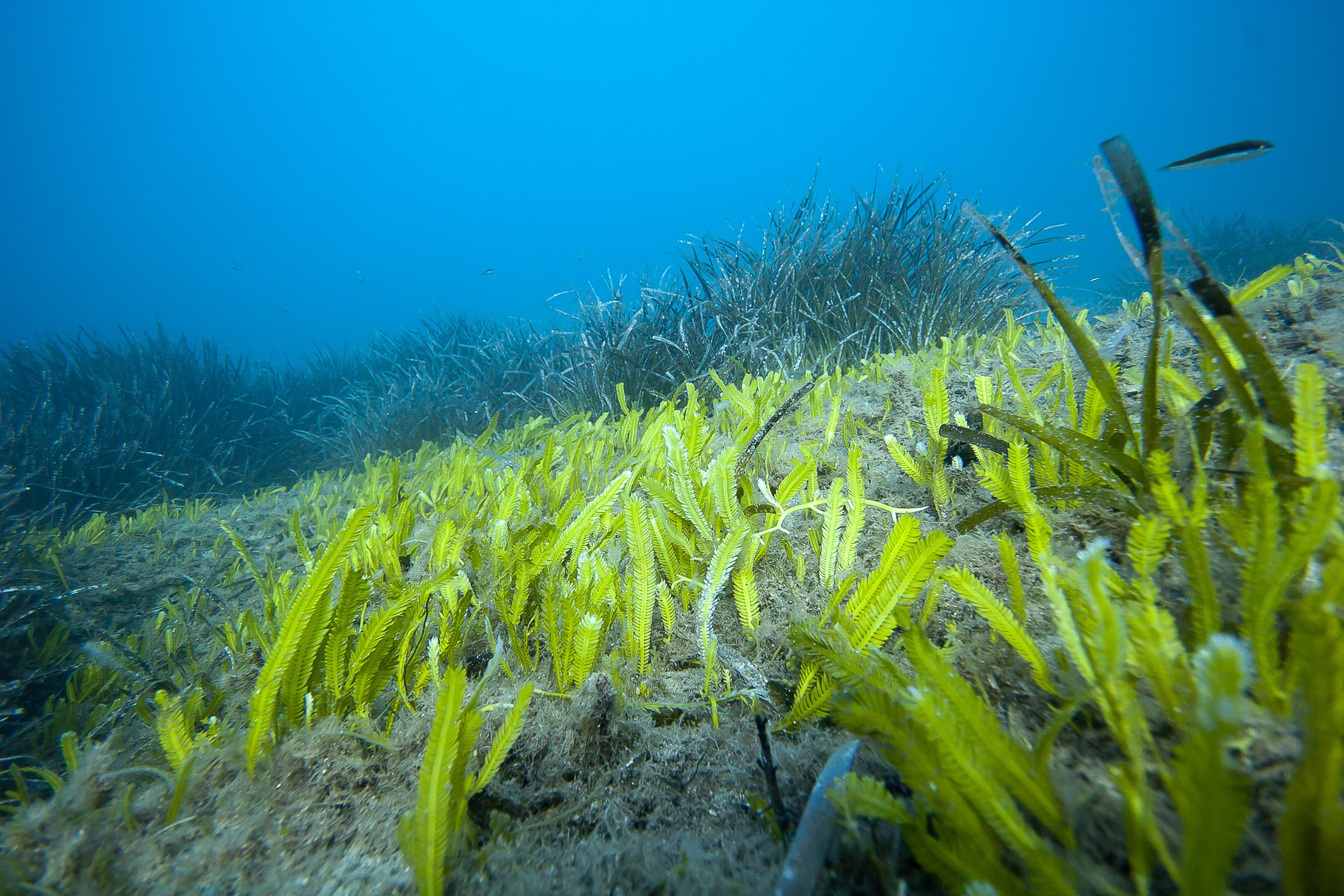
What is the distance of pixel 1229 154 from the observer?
0.99 metres

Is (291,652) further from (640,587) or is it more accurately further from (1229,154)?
(1229,154)

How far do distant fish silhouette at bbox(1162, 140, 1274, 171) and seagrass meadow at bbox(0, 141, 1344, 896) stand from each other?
0.23 metres

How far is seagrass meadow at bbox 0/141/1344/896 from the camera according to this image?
493mm

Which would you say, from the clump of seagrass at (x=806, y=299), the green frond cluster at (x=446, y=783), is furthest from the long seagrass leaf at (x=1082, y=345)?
the clump of seagrass at (x=806, y=299)

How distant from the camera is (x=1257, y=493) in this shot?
0.64m

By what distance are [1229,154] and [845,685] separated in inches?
48.9

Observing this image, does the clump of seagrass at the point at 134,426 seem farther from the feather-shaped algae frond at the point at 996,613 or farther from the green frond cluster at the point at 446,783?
the feather-shaped algae frond at the point at 996,613

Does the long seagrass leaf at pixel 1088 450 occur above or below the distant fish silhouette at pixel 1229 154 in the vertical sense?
below

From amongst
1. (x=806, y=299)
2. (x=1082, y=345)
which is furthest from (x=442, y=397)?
(x=1082, y=345)

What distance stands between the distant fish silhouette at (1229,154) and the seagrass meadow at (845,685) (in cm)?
23

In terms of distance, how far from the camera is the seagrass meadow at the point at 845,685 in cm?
49

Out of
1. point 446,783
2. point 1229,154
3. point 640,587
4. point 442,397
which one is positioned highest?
point 1229,154

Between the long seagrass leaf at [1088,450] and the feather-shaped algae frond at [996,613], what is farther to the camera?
the long seagrass leaf at [1088,450]

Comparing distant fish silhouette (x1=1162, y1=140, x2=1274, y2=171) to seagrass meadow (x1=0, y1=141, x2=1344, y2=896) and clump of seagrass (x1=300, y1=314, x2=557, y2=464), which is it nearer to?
seagrass meadow (x1=0, y1=141, x2=1344, y2=896)
